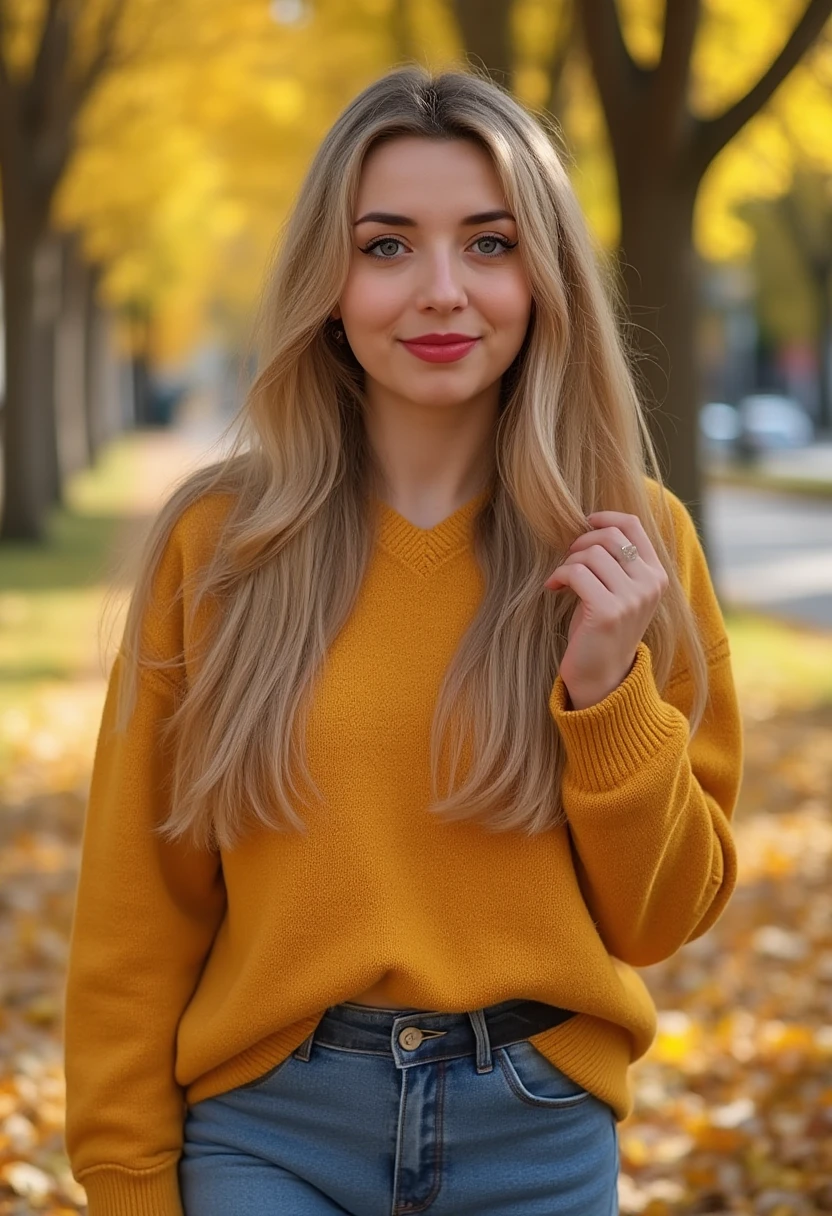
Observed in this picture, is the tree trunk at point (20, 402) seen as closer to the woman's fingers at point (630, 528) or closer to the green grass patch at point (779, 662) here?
the green grass patch at point (779, 662)

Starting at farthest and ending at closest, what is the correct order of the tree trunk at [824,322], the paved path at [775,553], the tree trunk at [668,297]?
the tree trunk at [824,322] → the paved path at [775,553] → the tree trunk at [668,297]

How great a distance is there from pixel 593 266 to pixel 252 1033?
113cm

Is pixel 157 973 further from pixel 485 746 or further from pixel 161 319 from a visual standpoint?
pixel 161 319

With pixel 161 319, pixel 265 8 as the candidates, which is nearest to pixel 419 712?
pixel 265 8

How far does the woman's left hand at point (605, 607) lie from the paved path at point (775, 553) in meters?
7.21

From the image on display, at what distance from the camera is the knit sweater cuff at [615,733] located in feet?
6.93

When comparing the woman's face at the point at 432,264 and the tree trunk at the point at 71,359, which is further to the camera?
the tree trunk at the point at 71,359

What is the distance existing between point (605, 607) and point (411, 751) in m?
0.32

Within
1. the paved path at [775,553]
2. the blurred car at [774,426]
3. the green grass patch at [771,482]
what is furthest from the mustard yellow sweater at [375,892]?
the blurred car at [774,426]

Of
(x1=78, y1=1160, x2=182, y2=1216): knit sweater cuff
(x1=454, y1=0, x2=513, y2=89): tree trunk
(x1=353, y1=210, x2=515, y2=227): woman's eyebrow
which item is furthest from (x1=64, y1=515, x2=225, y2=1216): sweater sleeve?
(x1=454, y1=0, x2=513, y2=89): tree trunk

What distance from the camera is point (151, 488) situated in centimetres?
2503

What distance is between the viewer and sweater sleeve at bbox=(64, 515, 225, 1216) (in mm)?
2242

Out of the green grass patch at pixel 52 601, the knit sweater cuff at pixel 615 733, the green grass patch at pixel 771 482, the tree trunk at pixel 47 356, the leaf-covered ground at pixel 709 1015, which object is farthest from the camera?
the green grass patch at pixel 771 482

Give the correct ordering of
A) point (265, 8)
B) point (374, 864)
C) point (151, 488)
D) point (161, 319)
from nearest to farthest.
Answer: point (374, 864) < point (265, 8) < point (151, 488) < point (161, 319)
